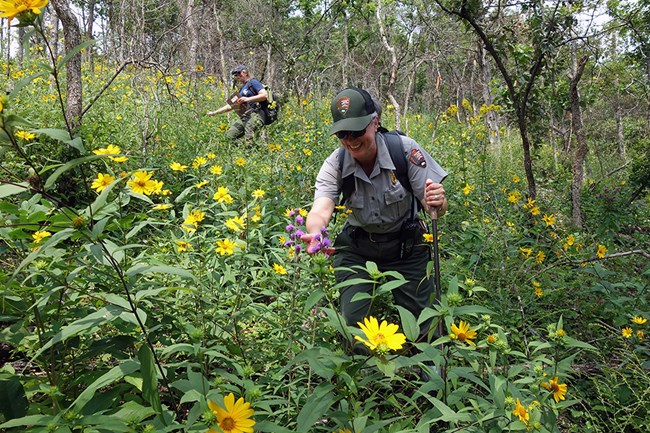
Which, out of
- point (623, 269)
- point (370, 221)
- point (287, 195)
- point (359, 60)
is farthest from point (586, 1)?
point (359, 60)

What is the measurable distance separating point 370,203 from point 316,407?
1253 mm

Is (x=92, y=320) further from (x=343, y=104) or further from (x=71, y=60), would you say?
(x=71, y=60)

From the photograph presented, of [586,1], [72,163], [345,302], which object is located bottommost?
[345,302]

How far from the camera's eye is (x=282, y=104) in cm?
713

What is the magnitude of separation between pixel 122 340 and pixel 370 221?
125cm

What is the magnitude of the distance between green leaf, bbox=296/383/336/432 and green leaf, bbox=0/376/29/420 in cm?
76

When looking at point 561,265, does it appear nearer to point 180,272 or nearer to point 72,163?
point 180,272

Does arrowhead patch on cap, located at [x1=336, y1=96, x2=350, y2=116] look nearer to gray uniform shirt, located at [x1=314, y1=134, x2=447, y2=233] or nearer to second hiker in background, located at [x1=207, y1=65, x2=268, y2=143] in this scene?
gray uniform shirt, located at [x1=314, y1=134, x2=447, y2=233]

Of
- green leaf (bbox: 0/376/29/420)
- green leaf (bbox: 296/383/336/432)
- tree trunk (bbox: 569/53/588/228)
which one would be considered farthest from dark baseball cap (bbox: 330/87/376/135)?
tree trunk (bbox: 569/53/588/228)

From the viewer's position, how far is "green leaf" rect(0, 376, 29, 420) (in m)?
1.10

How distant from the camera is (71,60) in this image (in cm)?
318

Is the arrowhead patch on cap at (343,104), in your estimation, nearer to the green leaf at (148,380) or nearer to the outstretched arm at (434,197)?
the outstretched arm at (434,197)

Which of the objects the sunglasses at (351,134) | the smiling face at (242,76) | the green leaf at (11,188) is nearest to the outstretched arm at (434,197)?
the sunglasses at (351,134)

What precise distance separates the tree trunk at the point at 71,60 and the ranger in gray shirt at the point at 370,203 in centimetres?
203
